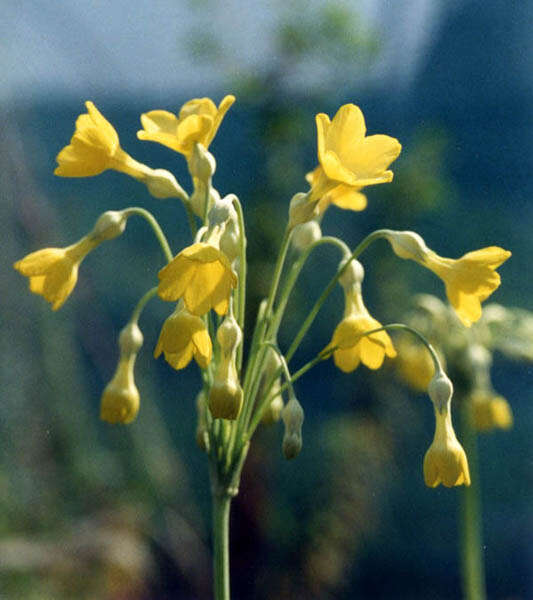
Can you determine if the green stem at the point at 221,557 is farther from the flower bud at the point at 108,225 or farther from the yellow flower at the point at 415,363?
the yellow flower at the point at 415,363

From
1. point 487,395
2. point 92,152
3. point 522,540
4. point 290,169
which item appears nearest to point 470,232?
point 290,169

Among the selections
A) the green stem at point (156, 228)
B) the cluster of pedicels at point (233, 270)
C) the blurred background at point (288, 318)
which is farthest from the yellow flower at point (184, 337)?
the blurred background at point (288, 318)

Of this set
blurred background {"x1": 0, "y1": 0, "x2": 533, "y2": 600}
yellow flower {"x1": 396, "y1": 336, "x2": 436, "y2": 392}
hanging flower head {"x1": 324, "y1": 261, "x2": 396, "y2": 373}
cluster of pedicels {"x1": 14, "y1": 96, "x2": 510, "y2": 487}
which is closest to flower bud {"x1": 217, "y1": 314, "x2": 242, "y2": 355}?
cluster of pedicels {"x1": 14, "y1": 96, "x2": 510, "y2": 487}

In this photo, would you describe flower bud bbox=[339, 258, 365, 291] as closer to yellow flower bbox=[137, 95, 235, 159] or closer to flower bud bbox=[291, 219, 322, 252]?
flower bud bbox=[291, 219, 322, 252]

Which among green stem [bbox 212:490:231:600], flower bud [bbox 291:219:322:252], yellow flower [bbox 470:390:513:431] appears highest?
flower bud [bbox 291:219:322:252]

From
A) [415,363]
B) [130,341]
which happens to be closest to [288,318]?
[415,363]

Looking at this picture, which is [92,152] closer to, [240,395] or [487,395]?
[240,395]
